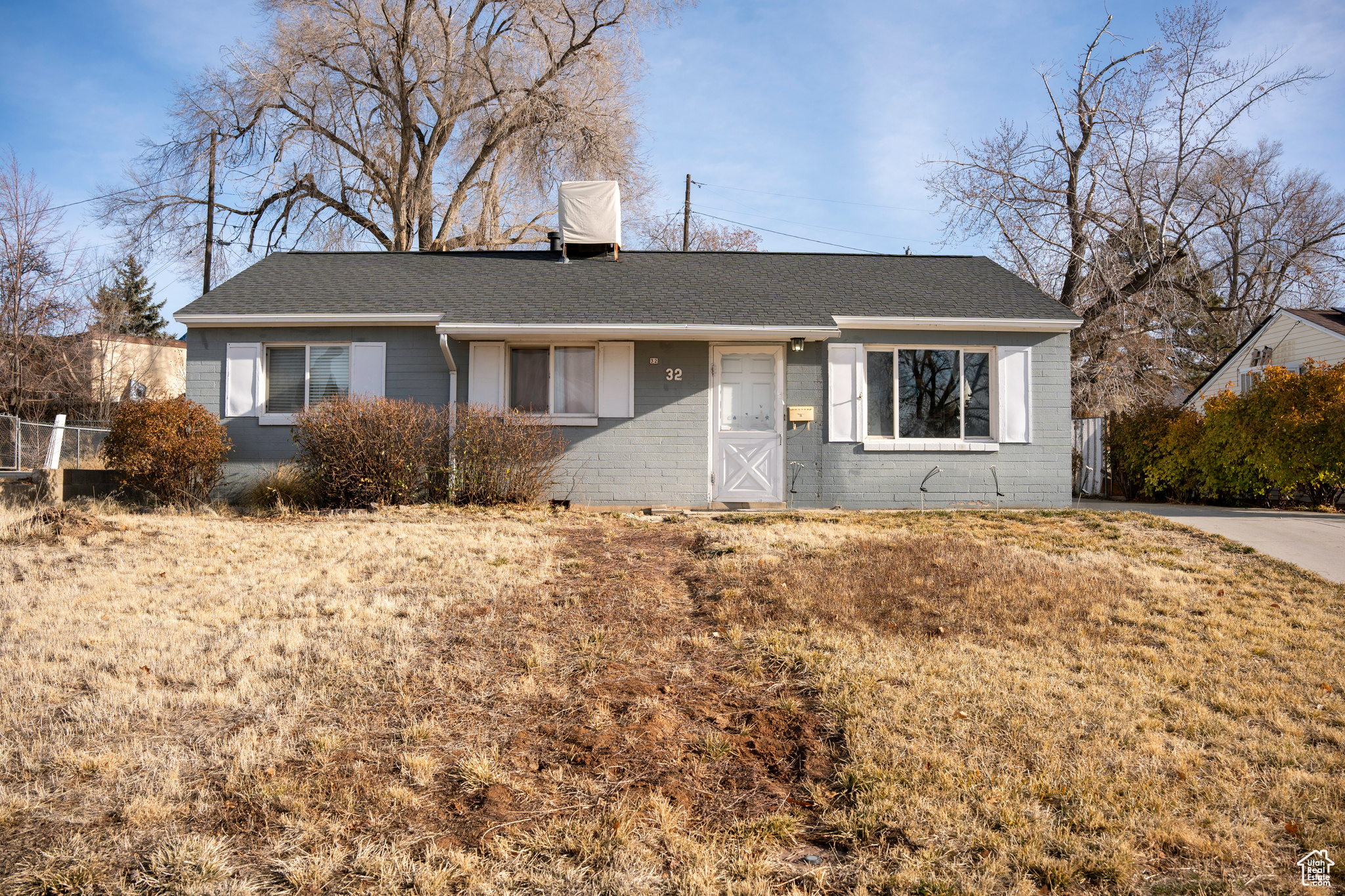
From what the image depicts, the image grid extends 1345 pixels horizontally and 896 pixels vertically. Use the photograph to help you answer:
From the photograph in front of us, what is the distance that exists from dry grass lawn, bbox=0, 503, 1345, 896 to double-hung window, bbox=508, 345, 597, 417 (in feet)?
15.2

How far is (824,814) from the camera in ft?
10.0

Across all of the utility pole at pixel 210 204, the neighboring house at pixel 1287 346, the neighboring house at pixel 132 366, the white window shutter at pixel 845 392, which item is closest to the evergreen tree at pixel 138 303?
the neighboring house at pixel 132 366

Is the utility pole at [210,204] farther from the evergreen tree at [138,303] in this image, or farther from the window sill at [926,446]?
the window sill at [926,446]

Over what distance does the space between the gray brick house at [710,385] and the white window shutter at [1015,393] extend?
0.02m

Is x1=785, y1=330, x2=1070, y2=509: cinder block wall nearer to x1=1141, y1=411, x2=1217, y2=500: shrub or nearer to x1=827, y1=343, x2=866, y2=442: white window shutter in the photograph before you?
x1=827, y1=343, x2=866, y2=442: white window shutter

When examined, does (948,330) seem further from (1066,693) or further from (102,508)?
(102,508)

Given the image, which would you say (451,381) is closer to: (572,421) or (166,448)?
(572,421)

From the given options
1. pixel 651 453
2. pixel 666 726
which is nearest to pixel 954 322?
pixel 651 453

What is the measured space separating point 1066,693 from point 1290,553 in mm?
5295

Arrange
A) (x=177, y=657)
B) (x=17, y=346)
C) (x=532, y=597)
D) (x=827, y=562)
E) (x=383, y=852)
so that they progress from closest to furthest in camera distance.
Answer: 1. (x=383, y=852)
2. (x=177, y=657)
3. (x=532, y=597)
4. (x=827, y=562)
5. (x=17, y=346)

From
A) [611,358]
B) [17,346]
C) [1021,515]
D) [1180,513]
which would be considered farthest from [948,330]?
[17,346]

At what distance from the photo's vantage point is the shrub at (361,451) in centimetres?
987

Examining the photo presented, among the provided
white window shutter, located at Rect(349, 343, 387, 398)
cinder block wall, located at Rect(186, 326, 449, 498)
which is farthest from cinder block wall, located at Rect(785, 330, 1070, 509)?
white window shutter, located at Rect(349, 343, 387, 398)

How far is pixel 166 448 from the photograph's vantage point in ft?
33.4
